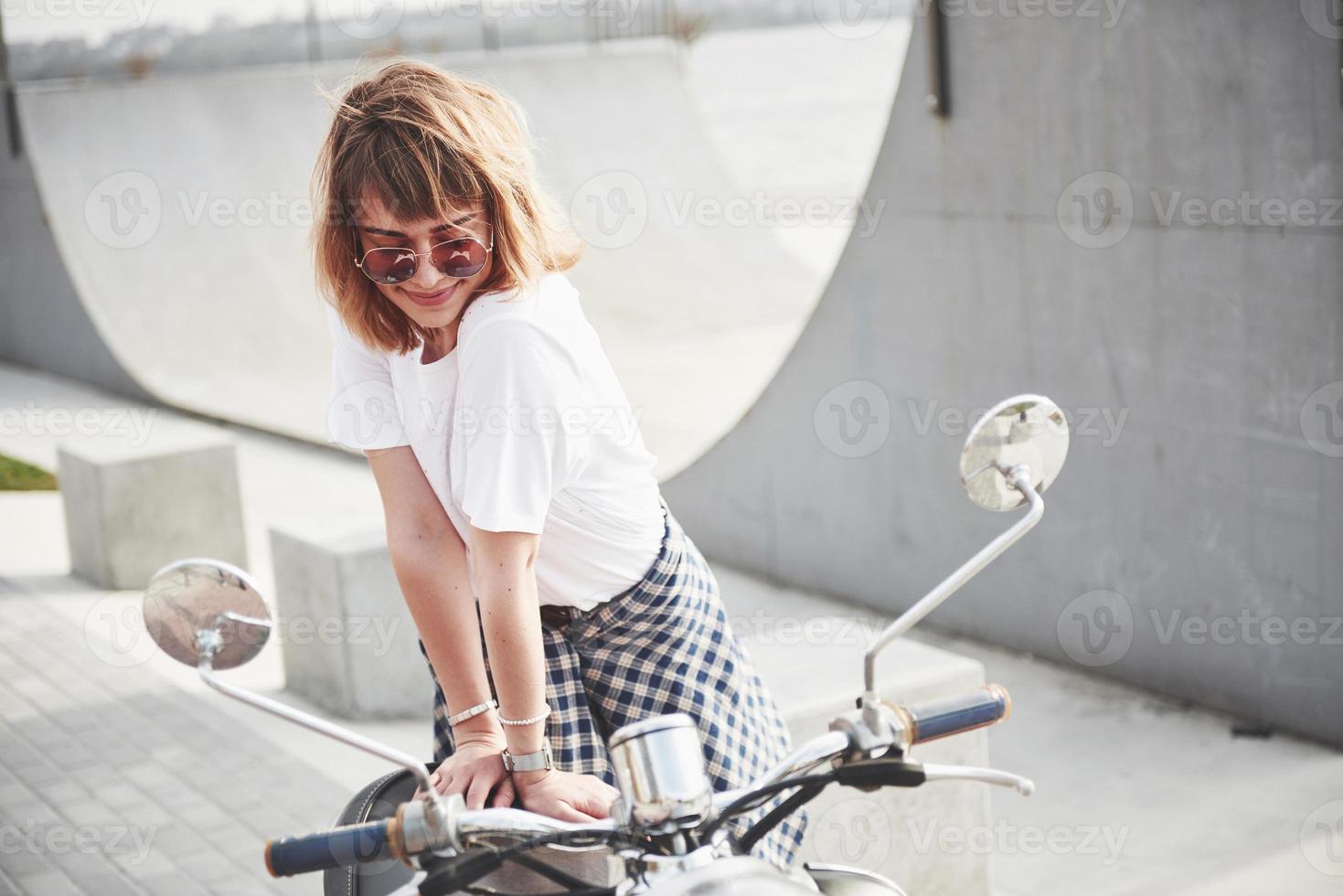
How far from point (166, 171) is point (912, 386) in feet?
33.2

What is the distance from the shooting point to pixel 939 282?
613 cm

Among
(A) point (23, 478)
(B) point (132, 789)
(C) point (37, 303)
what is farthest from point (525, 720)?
(C) point (37, 303)

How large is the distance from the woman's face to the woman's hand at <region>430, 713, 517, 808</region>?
1.95ft

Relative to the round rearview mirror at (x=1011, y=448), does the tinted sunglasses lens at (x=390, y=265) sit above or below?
above

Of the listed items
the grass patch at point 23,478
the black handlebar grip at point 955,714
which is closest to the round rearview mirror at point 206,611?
the black handlebar grip at point 955,714

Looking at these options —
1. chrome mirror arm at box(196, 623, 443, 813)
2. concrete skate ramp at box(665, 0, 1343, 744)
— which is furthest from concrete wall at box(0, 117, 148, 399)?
chrome mirror arm at box(196, 623, 443, 813)

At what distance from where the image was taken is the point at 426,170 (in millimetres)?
1831

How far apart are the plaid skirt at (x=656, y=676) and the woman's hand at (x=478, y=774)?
0.41 ft

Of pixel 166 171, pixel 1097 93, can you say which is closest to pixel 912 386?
pixel 1097 93

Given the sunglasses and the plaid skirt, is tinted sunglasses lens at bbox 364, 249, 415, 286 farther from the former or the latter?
the plaid skirt

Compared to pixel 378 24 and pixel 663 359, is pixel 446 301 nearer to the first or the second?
pixel 663 359

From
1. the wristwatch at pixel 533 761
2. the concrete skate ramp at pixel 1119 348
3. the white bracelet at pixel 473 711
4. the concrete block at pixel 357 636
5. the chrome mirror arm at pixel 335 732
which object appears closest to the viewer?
the chrome mirror arm at pixel 335 732

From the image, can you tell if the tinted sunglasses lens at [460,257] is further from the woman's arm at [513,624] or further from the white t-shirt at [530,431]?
the woman's arm at [513,624]

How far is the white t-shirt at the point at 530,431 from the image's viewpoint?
1830 millimetres
